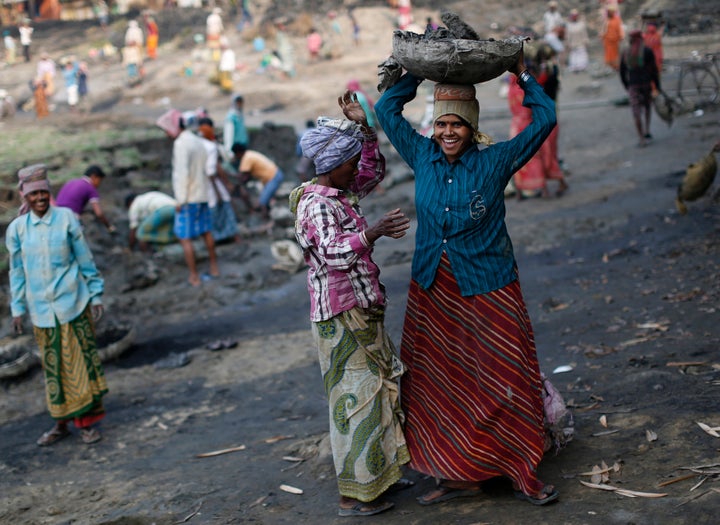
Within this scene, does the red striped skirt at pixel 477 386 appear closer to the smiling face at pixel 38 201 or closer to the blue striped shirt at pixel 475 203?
the blue striped shirt at pixel 475 203

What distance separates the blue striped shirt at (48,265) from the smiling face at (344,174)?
2.84 metres

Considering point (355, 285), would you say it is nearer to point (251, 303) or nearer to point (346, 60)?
point (251, 303)

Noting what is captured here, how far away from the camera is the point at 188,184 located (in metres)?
9.70

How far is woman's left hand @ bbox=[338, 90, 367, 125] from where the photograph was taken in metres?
4.01

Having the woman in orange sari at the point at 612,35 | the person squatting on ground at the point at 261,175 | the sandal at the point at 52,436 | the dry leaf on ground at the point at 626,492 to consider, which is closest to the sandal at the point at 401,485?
the dry leaf on ground at the point at 626,492

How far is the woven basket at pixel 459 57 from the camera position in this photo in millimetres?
3527

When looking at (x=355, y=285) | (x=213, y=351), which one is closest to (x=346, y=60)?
(x=213, y=351)

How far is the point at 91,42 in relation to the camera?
119 feet

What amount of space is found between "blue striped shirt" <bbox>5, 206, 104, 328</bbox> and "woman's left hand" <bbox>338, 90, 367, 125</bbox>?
276cm

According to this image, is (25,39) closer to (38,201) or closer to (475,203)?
(38,201)

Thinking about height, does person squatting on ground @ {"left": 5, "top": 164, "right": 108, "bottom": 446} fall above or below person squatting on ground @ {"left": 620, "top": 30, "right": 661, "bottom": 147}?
below

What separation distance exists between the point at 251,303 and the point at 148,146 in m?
7.91

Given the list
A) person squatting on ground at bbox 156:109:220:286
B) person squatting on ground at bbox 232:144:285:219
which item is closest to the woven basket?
person squatting on ground at bbox 156:109:220:286

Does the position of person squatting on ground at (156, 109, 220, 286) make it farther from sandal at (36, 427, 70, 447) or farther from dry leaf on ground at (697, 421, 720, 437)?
dry leaf on ground at (697, 421, 720, 437)
